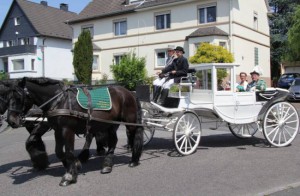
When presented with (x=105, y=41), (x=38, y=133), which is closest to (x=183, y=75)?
(x=38, y=133)

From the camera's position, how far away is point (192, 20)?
108 feet

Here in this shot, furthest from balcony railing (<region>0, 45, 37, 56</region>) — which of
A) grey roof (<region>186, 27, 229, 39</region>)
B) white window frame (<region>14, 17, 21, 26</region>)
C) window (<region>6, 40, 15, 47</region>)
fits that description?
grey roof (<region>186, 27, 229, 39</region>)

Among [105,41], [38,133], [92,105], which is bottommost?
[38,133]

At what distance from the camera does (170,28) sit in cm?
3406

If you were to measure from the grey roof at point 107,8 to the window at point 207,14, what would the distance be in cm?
352

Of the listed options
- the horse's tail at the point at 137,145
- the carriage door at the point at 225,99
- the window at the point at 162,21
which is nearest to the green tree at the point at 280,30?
the window at the point at 162,21

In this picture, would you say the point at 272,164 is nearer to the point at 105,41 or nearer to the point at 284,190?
the point at 284,190

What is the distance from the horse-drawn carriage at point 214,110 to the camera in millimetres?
9531

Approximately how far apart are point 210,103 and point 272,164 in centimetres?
215

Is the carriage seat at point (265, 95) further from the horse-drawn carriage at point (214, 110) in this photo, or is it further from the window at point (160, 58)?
the window at point (160, 58)

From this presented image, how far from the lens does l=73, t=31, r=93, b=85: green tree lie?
35.0 meters

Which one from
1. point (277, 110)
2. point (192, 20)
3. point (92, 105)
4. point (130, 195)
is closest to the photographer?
point (130, 195)

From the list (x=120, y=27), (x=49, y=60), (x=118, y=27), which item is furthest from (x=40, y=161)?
(x=49, y=60)

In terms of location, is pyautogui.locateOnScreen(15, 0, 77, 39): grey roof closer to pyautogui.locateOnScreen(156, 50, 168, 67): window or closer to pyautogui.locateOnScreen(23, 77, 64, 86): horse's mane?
pyautogui.locateOnScreen(156, 50, 168, 67): window
